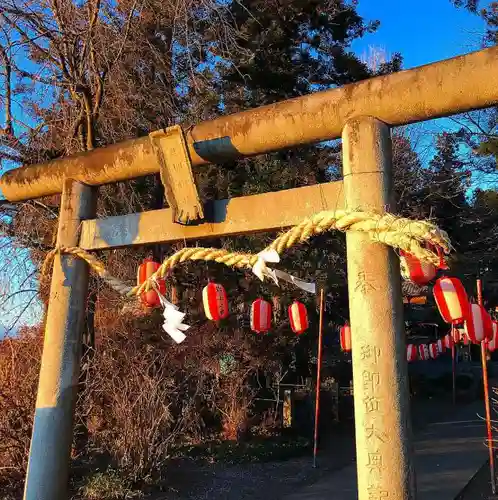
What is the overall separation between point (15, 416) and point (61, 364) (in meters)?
2.98

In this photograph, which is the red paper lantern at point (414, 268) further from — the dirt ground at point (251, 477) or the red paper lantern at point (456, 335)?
the red paper lantern at point (456, 335)

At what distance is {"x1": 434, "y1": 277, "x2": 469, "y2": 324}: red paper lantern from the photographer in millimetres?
3430

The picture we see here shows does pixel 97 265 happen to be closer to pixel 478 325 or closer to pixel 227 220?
pixel 227 220

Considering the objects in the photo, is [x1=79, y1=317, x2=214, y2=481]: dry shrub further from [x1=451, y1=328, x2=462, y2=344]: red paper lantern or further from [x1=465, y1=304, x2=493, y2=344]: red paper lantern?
[x1=451, y1=328, x2=462, y2=344]: red paper lantern

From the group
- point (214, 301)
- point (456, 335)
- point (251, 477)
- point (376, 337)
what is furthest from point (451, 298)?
point (456, 335)

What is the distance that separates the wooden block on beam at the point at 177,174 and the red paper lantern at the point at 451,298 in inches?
64.9

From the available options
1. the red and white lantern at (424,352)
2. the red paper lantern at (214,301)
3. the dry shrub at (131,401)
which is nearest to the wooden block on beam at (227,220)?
the red paper lantern at (214,301)

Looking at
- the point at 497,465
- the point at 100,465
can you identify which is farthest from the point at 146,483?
the point at 497,465

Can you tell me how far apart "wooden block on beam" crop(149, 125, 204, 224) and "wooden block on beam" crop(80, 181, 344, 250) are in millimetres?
108

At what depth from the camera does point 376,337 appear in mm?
2523

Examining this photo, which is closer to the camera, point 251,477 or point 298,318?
point 298,318


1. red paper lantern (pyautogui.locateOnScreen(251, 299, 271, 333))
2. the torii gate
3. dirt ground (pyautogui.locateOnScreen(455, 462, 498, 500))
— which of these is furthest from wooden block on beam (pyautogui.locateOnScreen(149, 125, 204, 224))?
dirt ground (pyautogui.locateOnScreen(455, 462, 498, 500))

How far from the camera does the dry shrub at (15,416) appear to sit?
234 inches

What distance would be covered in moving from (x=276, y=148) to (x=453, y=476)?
265 inches
